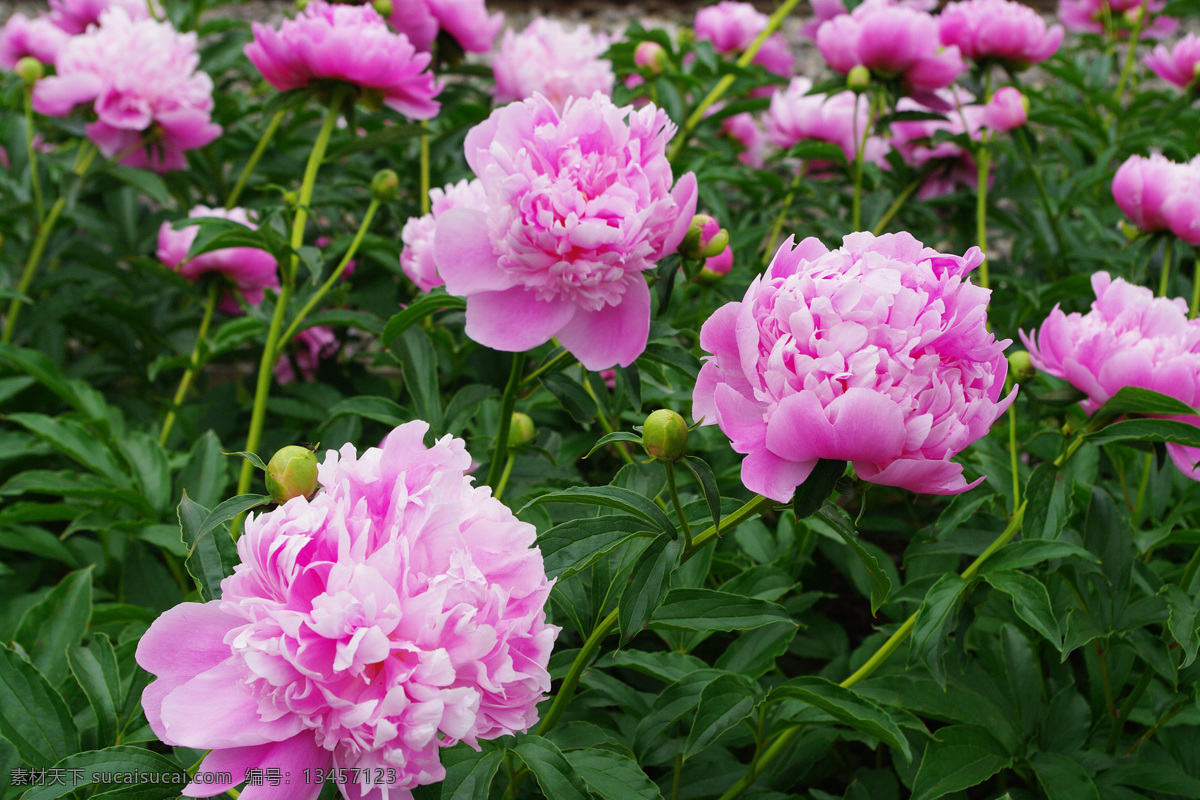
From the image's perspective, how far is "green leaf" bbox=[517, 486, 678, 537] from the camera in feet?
1.79

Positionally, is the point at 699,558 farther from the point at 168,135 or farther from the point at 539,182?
the point at 168,135

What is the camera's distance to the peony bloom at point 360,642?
1.52ft

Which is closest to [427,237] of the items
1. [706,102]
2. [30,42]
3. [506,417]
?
[506,417]

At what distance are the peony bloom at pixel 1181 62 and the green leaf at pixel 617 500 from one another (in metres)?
1.65

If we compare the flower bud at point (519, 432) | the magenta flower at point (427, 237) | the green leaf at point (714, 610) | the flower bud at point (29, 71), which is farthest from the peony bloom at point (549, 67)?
the green leaf at point (714, 610)

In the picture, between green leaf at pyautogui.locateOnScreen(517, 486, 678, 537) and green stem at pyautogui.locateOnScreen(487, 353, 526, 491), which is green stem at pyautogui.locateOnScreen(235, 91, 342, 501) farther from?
green leaf at pyautogui.locateOnScreen(517, 486, 678, 537)

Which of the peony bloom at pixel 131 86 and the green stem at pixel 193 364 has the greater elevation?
the peony bloom at pixel 131 86

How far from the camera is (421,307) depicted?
0.78m

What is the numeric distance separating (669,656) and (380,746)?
0.42 metres

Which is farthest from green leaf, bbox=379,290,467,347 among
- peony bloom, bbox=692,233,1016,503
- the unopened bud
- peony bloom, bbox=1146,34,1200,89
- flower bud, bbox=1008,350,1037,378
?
peony bloom, bbox=1146,34,1200,89

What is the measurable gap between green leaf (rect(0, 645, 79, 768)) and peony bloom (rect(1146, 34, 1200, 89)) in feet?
6.64

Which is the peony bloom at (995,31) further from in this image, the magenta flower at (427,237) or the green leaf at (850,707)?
the green leaf at (850,707)

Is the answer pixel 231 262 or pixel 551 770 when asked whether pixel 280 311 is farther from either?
pixel 551 770

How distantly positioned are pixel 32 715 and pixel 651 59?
50.3 inches
